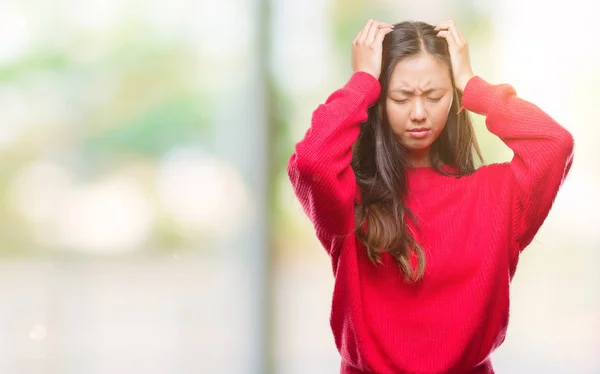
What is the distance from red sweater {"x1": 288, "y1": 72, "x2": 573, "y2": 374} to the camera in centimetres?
92

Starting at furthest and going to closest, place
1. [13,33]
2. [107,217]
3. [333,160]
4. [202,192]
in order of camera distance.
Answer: [202,192]
[107,217]
[13,33]
[333,160]

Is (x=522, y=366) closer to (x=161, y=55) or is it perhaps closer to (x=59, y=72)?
(x=161, y=55)

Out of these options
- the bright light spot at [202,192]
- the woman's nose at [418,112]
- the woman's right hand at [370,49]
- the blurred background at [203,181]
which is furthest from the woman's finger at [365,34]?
the bright light spot at [202,192]

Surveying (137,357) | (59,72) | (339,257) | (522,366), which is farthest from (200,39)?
(522,366)

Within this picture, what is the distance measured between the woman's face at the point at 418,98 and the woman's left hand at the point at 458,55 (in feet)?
0.05

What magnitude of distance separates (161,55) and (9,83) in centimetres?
41

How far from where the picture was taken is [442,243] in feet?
3.14

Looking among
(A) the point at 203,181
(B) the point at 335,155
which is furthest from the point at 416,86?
(A) the point at 203,181

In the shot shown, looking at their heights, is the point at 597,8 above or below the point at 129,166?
above

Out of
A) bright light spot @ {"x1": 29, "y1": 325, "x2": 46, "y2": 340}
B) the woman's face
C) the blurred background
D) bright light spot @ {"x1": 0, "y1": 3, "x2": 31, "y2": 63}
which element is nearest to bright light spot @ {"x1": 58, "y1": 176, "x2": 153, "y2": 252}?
the blurred background

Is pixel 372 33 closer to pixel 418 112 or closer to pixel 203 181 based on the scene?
pixel 418 112

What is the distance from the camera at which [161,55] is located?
1482 millimetres

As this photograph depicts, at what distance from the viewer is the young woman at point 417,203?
926 millimetres

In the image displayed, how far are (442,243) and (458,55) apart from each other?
0.25m
